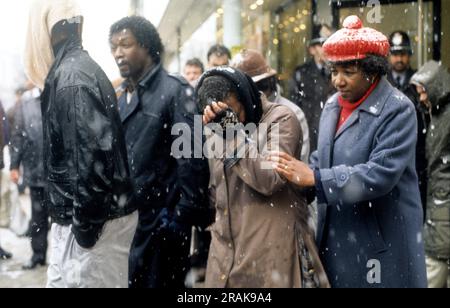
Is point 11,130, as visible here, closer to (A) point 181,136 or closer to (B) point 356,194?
(A) point 181,136

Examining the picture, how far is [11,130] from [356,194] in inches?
234

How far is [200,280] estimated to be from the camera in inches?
272

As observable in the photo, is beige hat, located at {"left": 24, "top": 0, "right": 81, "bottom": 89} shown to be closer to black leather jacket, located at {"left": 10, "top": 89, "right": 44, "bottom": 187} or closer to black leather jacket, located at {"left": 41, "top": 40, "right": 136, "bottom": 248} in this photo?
black leather jacket, located at {"left": 41, "top": 40, "right": 136, "bottom": 248}

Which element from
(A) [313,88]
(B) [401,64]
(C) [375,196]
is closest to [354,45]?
(C) [375,196]

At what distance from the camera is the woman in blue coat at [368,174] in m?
3.38

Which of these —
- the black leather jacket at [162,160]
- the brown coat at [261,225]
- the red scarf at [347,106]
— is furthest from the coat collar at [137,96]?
the red scarf at [347,106]

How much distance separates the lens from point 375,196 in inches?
133

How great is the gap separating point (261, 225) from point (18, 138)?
5335mm

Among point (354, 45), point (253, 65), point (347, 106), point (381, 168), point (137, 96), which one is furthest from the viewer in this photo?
point (253, 65)

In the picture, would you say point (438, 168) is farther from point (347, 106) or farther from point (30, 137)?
point (30, 137)

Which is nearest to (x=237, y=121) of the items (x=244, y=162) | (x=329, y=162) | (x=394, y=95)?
(x=244, y=162)

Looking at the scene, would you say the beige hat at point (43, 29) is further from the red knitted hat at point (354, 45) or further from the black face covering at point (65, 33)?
the red knitted hat at point (354, 45)

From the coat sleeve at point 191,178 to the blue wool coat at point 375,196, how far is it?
1.18 m

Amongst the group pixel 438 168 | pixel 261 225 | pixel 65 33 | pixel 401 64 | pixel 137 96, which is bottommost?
pixel 261 225
